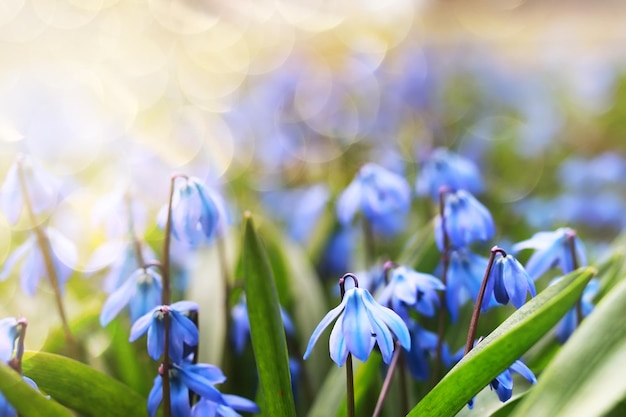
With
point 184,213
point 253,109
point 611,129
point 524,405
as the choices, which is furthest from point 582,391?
point 611,129

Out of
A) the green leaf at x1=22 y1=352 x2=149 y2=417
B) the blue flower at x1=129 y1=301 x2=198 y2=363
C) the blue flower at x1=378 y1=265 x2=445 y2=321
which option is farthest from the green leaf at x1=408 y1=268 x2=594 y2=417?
the green leaf at x1=22 y1=352 x2=149 y2=417

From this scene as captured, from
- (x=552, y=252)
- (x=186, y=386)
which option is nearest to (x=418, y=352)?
(x=552, y=252)

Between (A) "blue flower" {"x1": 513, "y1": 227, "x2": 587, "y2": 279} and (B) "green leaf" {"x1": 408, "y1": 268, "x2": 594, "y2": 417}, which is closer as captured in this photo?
(B) "green leaf" {"x1": 408, "y1": 268, "x2": 594, "y2": 417}

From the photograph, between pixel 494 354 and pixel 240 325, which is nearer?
pixel 494 354

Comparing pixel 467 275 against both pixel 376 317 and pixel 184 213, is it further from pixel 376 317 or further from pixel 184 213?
pixel 184 213

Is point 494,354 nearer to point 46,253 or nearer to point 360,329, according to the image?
point 360,329

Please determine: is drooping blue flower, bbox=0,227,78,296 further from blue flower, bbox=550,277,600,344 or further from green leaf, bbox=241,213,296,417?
blue flower, bbox=550,277,600,344

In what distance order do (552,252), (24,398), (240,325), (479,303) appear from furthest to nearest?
(240,325), (552,252), (479,303), (24,398)
